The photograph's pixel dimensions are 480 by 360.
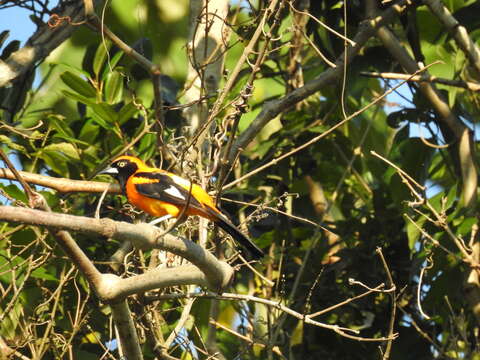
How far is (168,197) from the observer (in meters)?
4.49

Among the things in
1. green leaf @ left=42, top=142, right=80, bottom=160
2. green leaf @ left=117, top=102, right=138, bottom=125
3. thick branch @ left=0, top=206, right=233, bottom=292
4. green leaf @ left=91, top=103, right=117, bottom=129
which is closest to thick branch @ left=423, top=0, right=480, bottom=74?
green leaf @ left=117, top=102, right=138, bottom=125

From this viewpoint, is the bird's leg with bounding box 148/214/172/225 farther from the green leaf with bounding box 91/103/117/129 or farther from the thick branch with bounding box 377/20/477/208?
the thick branch with bounding box 377/20/477/208

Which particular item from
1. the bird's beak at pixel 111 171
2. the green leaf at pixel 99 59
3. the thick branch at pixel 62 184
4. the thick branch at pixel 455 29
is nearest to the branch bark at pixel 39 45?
the green leaf at pixel 99 59

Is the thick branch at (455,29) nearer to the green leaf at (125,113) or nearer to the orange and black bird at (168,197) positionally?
the green leaf at (125,113)

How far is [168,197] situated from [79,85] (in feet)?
5.34

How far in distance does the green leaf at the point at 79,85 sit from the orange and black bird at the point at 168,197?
0.99 meters

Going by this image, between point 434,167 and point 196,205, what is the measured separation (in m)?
3.33

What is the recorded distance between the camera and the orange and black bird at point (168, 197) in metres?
4.22

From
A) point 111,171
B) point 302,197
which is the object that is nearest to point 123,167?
point 111,171

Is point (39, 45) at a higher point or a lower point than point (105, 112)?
higher

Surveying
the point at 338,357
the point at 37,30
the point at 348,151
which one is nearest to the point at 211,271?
the point at 37,30

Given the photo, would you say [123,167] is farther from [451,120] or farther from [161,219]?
[451,120]

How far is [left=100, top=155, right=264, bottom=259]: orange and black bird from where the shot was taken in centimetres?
422

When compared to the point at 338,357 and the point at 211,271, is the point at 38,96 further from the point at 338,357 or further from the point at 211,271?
the point at 211,271
